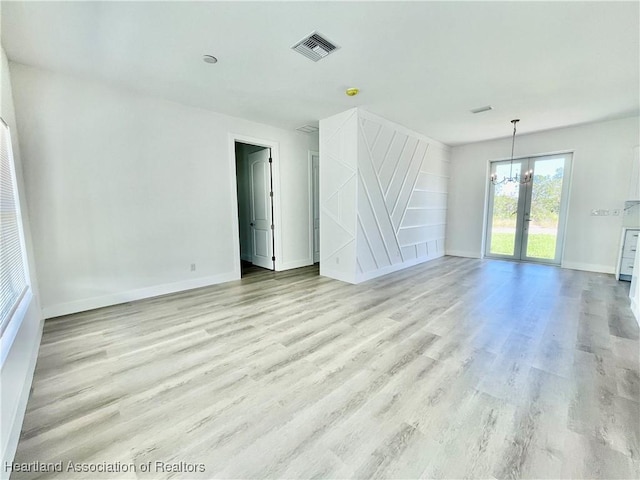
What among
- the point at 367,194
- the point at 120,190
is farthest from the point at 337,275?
the point at 120,190

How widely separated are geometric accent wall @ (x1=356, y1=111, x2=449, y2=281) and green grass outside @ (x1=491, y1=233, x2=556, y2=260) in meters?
1.29

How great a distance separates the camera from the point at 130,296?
364 cm

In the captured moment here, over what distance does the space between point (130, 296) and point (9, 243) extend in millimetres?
1658

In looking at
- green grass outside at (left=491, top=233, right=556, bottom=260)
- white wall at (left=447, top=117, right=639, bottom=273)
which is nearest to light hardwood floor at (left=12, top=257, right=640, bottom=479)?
white wall at (left=447, top=117, right=639, bottom=273)

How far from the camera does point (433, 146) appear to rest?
6215 mm

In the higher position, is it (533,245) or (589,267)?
(533,245)

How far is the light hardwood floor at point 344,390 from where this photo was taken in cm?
137

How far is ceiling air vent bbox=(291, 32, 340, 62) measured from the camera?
2.41 metres

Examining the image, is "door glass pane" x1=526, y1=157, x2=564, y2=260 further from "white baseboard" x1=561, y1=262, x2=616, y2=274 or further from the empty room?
"white baseboard" x1=561, y1=262, x2=616, y2=274

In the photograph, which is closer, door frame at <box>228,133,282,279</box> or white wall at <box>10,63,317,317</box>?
white wall at <box>10,63,317,317</box>

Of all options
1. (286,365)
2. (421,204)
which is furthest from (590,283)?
(286,365)

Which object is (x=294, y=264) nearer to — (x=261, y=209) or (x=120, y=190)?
(x=261, y=209)

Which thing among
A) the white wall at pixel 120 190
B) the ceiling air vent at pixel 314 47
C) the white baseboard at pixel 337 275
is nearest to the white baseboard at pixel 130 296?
the white wall at pixel 120 190

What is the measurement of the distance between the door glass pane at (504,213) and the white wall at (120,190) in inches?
224
